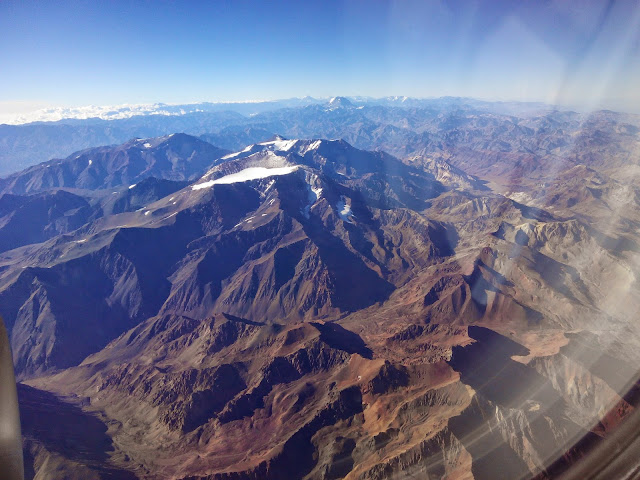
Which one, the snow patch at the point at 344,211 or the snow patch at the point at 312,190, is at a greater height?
the snow patch at the point at 312,190

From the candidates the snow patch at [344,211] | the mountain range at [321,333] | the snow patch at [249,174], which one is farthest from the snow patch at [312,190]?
the snow patch at [249,174]

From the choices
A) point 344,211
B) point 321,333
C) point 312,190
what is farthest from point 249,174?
point 321,333

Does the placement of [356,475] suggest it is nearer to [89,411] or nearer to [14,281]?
[89,411]

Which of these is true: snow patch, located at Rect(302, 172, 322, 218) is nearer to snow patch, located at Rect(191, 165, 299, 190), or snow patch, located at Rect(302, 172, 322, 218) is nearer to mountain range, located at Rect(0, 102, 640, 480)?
mountain range, located at Rect(0, 102, 640, 480)

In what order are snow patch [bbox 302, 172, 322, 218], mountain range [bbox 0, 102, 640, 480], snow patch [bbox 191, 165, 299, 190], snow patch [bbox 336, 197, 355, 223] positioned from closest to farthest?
mountain range [bbox 0, 102, 640, 480] < snow patch [bbox 336, 197, 355, 223] < snow patch [bbox 302, 172, 322, 218] < snow patch [bbox 191, 165, 299, 190]

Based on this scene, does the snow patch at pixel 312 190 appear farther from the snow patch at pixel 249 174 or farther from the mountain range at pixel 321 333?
the snow patch at pixel 249 174

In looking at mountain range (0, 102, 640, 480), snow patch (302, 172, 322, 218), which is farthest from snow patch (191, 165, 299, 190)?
snow patch (302, 172, 322, 218)

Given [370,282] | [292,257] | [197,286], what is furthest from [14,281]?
[370,282]
